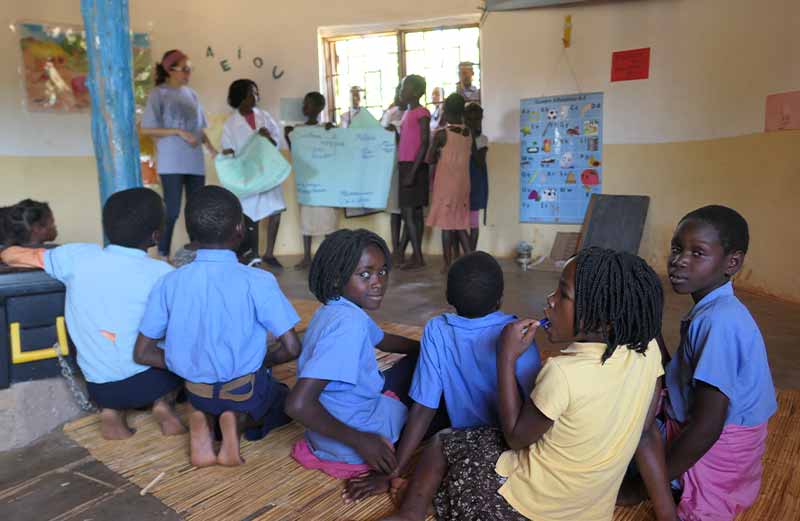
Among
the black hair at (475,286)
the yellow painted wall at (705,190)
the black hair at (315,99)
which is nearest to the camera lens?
the black hair at (475,286)

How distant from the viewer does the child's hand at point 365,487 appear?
175 centimetres

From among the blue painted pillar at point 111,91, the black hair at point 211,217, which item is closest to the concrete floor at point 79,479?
the black hair at point 211,217

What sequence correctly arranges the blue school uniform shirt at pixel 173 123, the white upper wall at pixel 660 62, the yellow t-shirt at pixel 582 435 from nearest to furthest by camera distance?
the yellow t-shirt at pixel 582 435 → the white upper wall at pixel 660 62 → the blue school uniform shirt at pixel 173 123

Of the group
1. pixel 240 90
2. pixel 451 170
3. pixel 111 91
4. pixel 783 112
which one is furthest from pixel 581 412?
pixel 240 90

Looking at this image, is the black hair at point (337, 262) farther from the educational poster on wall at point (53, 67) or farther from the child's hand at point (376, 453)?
the educational poster on wall at point (53, 67)

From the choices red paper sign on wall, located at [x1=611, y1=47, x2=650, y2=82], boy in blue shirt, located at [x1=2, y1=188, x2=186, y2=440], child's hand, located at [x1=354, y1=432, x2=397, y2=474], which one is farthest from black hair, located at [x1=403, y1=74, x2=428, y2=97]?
child's hand, located at [x1=354, y1=432, x2=397, y2=474]

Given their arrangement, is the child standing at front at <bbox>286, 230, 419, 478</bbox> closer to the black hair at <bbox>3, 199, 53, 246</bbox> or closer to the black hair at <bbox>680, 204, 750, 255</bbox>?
the black hair at <bbox>680, 204, 750, 255</bbox>

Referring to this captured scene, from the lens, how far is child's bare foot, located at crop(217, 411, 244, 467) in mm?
1954

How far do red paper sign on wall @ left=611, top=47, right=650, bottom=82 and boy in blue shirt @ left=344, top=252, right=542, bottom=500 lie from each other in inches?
156

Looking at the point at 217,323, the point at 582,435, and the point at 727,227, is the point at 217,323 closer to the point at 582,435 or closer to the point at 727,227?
the point at 582,435

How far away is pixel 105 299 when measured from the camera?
6.84 feet

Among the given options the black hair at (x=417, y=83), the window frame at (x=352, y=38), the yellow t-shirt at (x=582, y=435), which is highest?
the window frame at (x=352, y=38)

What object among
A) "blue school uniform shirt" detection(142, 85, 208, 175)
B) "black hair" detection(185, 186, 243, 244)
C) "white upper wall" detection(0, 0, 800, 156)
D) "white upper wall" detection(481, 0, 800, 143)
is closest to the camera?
"black hair" detection(185, 186, 243, 244)

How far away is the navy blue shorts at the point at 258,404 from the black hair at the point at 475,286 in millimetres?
731
